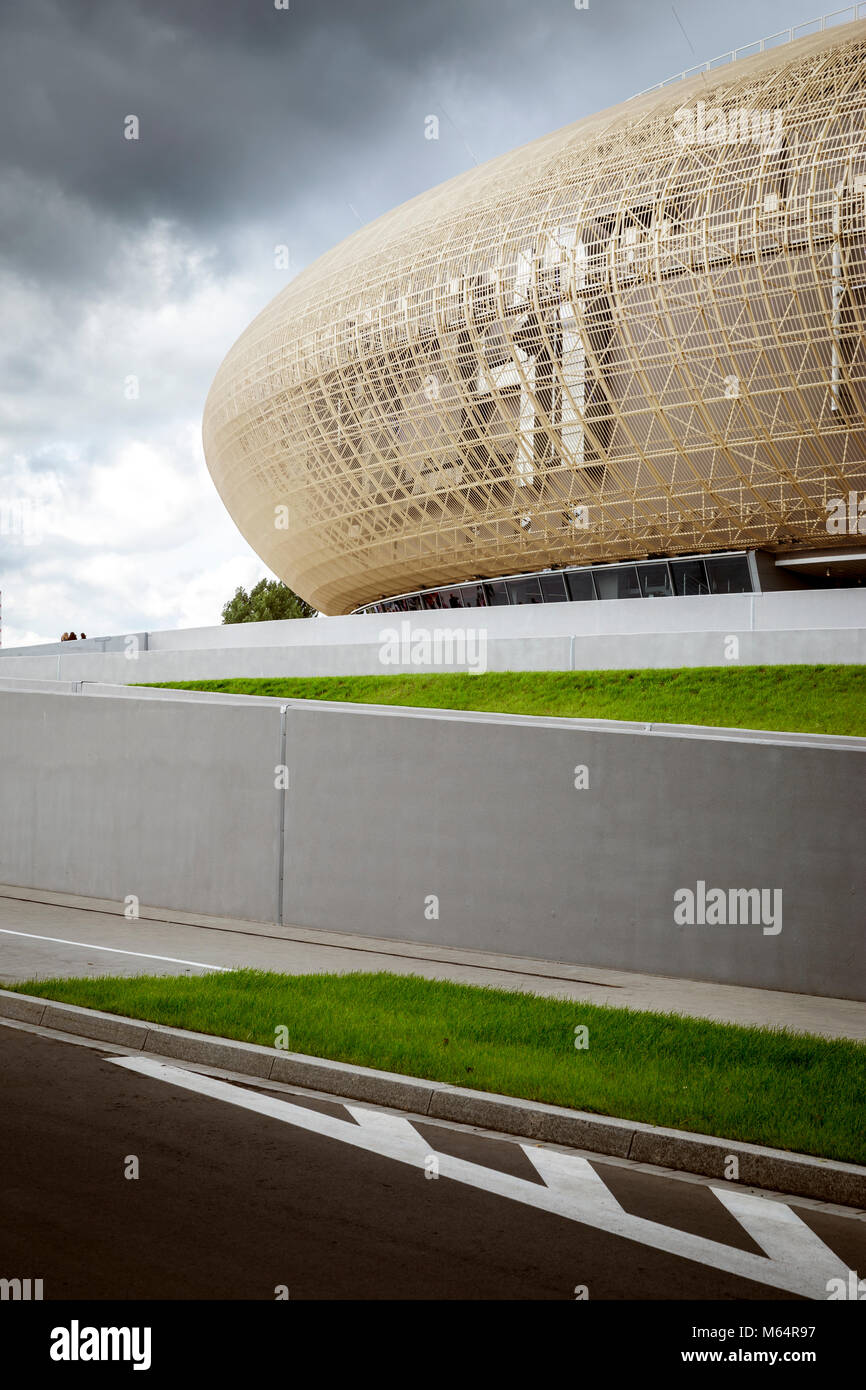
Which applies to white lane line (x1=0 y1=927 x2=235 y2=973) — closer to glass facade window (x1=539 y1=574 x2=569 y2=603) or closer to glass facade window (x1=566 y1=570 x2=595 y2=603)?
glass facade window (x1=566 y1=570 x2=595 y2=603)

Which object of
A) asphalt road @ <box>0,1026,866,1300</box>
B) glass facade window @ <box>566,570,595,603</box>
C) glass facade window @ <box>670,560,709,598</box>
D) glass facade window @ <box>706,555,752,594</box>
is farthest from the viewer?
glass facade window @ <box>566,570,595,603</box>

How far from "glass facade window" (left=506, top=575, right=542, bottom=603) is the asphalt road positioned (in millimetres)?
32087

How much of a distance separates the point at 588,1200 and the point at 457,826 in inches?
241

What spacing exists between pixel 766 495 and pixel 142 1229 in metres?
28.5

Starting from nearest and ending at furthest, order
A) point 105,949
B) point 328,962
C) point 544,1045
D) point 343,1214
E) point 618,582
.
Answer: point 343,1214 < point 544,1045 < point 328,962 < point 105,949 < point 618,582

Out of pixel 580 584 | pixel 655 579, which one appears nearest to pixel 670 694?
pixel 655 579

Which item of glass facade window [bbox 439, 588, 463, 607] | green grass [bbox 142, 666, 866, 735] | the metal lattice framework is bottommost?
green grass [bbox 142, 666, 866, 735]

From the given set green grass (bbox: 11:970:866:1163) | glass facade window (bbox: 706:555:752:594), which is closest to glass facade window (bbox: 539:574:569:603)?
glass facade window (bbox: 706:555:752:594)

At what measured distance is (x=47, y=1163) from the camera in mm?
5047

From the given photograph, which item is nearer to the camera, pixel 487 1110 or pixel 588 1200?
pixel 588 1200

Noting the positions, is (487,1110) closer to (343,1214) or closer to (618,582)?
(343,1214)

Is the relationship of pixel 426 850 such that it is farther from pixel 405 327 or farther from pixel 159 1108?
pixel 405 327

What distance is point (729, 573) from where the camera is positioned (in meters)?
33.3

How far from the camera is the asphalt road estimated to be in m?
4.04
